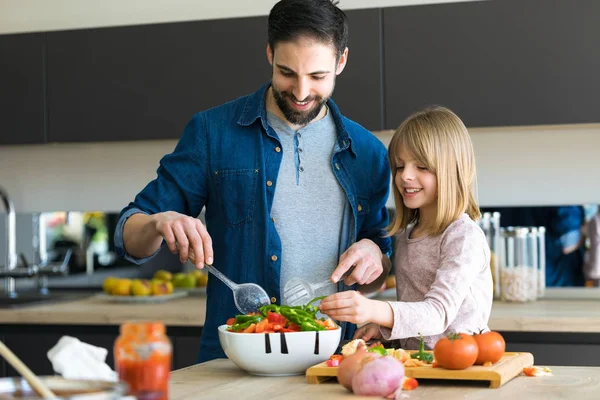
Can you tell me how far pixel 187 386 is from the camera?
5.30 ft

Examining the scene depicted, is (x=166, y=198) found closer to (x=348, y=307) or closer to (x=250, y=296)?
(x=250, y=296)

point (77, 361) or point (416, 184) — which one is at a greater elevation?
point (416, 184)

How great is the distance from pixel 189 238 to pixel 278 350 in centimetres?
31

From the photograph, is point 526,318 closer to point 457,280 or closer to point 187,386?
point 457,280

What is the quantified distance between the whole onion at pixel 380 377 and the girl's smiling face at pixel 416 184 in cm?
73

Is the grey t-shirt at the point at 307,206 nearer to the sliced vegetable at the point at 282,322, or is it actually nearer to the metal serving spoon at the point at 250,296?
the metal serving spoon at the point at 250,296

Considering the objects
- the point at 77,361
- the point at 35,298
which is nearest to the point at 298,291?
the point at 77,361

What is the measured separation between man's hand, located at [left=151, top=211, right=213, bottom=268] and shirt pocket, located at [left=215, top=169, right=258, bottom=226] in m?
0.40

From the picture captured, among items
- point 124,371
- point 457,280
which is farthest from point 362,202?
point 124,371

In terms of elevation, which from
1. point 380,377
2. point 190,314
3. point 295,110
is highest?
point 295,110

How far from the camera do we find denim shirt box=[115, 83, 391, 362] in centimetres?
219

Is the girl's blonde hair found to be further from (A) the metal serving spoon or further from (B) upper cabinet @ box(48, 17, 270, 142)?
(B) upper cabinet @ box(48, 17, 270, 142)

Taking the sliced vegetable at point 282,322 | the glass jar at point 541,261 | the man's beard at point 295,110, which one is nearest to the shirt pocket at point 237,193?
the man's beard at point 295,110

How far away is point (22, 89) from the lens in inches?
149
